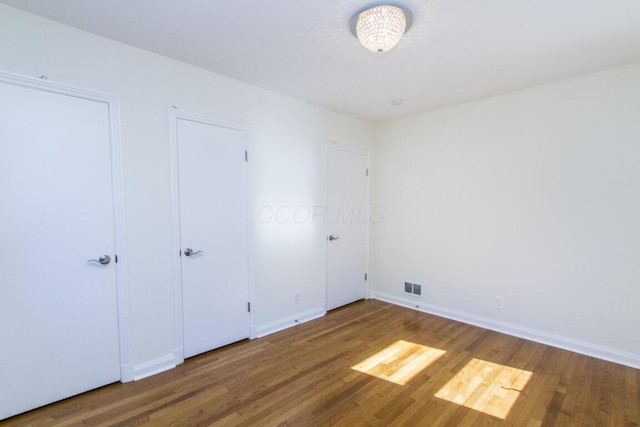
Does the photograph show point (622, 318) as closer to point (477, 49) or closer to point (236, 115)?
point (477, 49)

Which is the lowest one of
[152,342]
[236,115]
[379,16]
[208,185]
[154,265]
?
[152,342]

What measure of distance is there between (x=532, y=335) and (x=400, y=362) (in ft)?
5.18

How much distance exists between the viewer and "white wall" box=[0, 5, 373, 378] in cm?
204

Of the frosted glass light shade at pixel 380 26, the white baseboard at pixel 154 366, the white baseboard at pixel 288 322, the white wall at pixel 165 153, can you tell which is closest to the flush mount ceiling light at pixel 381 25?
the frosted glass light shade at pixel 380 26

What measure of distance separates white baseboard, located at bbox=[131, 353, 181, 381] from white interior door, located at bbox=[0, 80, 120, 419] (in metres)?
0.13

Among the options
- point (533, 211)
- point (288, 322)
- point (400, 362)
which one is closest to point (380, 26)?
point (533, 211)

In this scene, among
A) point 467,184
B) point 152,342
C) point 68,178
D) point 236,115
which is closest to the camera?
point 68,178

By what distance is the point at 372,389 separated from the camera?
2229 mm

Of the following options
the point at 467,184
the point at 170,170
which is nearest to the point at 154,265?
the point at 170,170

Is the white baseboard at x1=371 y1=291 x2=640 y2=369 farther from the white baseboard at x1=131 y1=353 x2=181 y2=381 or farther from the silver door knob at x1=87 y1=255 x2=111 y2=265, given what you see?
the silver door knob at x1=87 y1=255 x2=111 y2=265

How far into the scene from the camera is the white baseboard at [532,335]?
8.53 feet

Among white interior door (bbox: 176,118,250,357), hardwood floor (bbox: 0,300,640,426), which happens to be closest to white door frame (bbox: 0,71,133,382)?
hardwood floor (bbox: 0,300,640,426)

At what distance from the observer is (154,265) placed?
8.02ft

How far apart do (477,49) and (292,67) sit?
1524 mm
